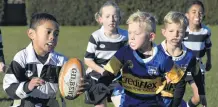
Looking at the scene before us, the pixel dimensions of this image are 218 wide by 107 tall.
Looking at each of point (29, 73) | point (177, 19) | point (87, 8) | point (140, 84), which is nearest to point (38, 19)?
point (29, 73)

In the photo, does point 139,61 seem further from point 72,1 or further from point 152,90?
point 72,1

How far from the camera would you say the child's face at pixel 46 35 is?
519 centimetres

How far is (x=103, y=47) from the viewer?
7.94 metres

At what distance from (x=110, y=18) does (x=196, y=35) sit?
1.66 metres

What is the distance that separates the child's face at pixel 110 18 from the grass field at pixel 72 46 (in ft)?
6.63

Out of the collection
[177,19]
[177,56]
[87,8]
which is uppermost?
[177,19]

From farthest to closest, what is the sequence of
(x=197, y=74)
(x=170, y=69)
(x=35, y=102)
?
(x=197, y=74)
(x=170, y=69)
(x=35, y=102)

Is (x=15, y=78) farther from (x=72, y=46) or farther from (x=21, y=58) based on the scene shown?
(x=72, y=46)

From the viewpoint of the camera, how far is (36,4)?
32.6 m

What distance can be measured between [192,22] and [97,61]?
5.39 feet

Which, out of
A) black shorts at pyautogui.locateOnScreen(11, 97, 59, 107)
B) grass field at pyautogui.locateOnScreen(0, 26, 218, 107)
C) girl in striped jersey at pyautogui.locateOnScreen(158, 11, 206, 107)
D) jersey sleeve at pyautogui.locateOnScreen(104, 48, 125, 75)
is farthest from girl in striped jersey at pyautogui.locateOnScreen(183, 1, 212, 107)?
black shorts at pyautogui.locateOnScreen(11, 97, 59, 107)

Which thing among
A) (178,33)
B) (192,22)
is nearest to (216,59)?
(192,22)

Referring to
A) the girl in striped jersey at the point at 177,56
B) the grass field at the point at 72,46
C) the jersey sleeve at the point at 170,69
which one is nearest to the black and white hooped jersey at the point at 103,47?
the girl in striped jersey at the point at 177,56

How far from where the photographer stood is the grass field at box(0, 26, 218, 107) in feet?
33.1
